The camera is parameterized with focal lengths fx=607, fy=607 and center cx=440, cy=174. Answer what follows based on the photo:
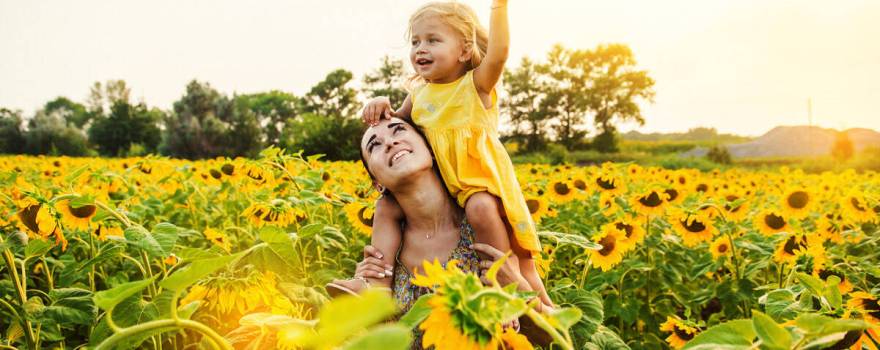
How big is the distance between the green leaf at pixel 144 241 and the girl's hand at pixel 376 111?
0.68m

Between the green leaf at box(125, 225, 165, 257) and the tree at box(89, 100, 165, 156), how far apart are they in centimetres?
3869

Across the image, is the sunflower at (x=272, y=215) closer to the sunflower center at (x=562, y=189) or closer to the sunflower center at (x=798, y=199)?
the sunflower center at (x=562, y=189)

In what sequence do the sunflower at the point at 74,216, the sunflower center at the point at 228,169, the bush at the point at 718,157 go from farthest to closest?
1. the bush at the point at 718,157
2. the sunflower center at the point at 228,169
3. the sunflower at the point at 74,216

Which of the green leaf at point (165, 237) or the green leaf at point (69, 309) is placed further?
the green leaf at point (69, 309)

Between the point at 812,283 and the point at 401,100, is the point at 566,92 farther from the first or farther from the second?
the point at 812,283

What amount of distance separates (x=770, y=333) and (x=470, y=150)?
117cm

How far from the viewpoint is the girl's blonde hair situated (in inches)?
68.6

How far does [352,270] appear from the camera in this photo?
261cm

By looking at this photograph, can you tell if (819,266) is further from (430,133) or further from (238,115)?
(238,115)

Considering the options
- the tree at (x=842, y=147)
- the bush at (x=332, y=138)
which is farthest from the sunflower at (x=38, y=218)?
the tree at (x=842, y=147)

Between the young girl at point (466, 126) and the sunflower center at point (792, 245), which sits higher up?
the young girl at point (466, 126)

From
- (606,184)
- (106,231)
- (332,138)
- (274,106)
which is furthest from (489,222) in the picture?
(274,106)

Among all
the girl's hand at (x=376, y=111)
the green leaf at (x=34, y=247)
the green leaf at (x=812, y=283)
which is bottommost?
the green leaf at (x=812, y=283)

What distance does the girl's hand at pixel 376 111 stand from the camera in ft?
5.92
